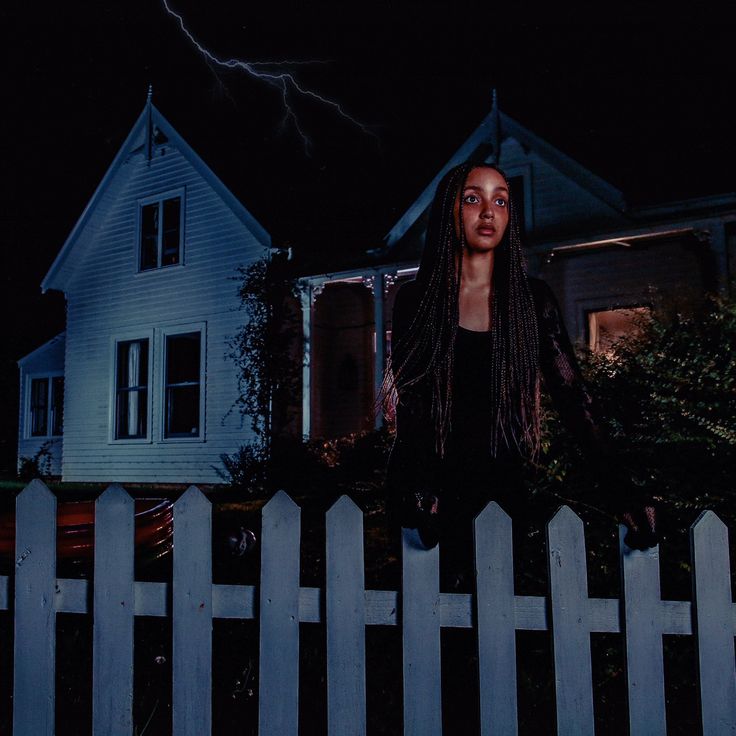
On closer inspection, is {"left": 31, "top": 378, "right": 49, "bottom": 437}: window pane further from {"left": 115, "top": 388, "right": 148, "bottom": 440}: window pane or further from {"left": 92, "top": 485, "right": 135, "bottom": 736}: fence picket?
{"left": 92, "top": 485, "right": 135, "bottom": 736}: fence picket

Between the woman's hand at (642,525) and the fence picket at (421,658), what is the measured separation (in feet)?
1.84

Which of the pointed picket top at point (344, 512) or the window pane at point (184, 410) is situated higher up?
the window pane at point (184, 410)

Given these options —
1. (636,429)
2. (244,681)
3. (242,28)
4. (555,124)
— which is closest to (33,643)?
(244,681)

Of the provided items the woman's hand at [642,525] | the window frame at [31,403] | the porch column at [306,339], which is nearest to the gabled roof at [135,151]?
the porch column at [306,339]

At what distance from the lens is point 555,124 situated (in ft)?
44.0

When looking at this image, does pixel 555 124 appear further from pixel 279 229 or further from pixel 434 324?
pixel 434 324

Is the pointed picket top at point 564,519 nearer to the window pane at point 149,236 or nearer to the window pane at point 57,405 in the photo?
the window pane at point 149,236

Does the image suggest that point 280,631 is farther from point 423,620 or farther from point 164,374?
point 164,374

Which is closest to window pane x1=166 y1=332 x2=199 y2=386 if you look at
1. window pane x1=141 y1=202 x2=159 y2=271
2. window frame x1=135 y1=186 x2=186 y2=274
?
window frame x1=135 y1=186 x2=186 y2=274

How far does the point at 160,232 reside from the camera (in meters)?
15.0

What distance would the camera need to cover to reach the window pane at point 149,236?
15.2m

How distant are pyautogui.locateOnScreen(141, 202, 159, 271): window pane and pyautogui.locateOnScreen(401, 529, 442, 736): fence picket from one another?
528 inches

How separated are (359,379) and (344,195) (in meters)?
3.63

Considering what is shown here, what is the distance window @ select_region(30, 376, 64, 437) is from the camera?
60.0 feet
